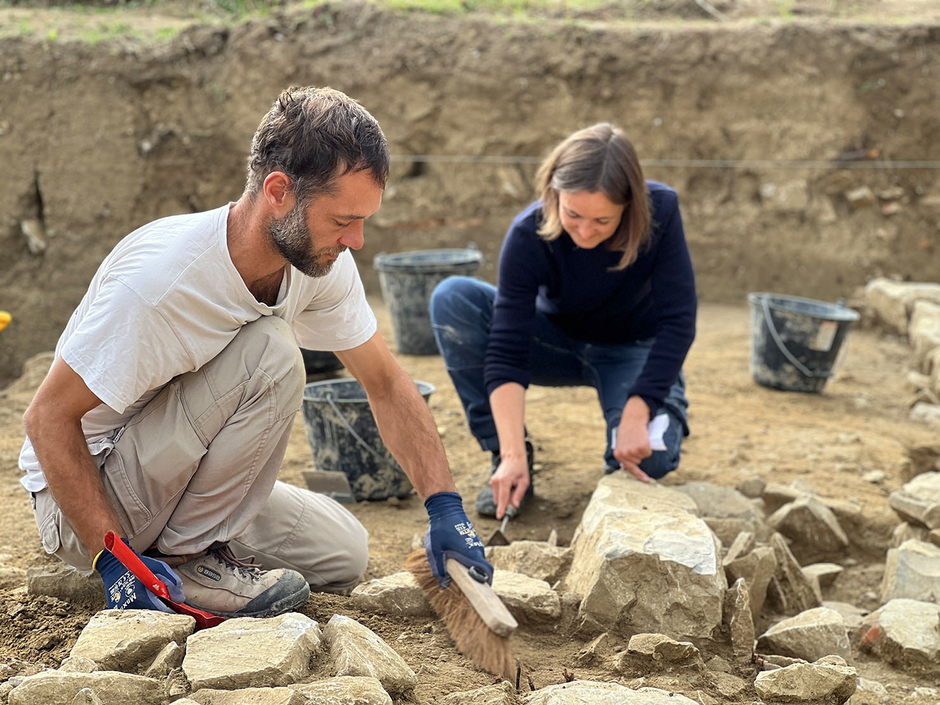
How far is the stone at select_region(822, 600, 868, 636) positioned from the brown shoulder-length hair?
125cm

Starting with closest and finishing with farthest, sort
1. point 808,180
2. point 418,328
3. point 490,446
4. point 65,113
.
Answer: point 490,446 < point 418,328 < point 65,113 < point 808,180

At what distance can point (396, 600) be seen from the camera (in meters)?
2.13

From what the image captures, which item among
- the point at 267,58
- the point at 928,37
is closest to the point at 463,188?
the point at 267,58

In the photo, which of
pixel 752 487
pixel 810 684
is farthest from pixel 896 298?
pixel 810 684

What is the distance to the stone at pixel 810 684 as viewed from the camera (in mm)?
1844

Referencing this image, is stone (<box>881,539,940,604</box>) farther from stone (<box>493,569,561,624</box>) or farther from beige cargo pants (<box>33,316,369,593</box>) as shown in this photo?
beige cargo pants (<box>33,316,369,593</box>)

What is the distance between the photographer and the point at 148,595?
1838 mm

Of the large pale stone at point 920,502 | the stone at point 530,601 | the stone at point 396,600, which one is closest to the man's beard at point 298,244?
the stone at point 396,600

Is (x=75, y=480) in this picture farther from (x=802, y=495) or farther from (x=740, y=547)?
(x=802, y=495)

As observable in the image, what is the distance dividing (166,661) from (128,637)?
0.09m

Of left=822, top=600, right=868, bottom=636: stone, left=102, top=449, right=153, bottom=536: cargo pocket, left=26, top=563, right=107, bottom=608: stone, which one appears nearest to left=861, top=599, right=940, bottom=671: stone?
left=822, top=600, right=868, bottom=636: stone

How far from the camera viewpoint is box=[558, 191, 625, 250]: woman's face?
276 centimetres

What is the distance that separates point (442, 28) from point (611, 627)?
612 centimetres

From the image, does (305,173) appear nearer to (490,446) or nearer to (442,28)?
(490,446)
